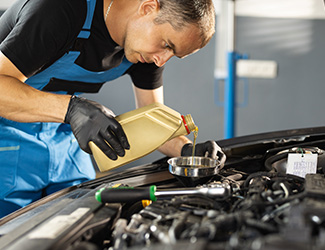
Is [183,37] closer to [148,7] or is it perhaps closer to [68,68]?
[148,7]

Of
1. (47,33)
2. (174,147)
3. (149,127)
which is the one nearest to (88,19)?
(47,33)

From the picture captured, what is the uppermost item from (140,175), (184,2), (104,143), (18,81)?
(184,2)

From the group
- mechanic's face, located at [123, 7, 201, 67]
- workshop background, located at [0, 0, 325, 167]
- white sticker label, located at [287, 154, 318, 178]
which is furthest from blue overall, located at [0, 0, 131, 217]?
workshop background, located at [0, 0, 325, 167]

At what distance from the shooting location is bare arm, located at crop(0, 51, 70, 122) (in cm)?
104

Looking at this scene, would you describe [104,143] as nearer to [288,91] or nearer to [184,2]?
[184,2]

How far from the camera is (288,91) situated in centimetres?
391

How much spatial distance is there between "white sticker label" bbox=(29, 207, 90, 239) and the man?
1.15 feet

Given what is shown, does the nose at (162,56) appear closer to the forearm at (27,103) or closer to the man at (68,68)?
the man at (68,68)

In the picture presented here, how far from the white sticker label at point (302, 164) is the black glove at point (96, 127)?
1.60 ft

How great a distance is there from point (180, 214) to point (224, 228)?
0.11 meters

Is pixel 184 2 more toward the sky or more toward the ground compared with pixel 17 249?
more toward the sky

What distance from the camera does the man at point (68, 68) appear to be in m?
1.05

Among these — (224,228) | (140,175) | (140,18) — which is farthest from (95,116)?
(224,228)

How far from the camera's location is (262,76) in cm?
391
